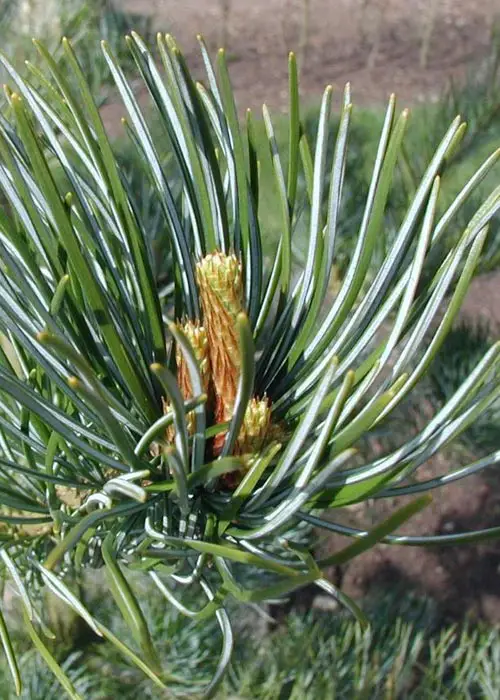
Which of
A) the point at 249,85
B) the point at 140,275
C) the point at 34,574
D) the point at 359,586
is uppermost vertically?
the point at 249,85

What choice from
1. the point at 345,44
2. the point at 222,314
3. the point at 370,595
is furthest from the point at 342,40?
the point at 222,314

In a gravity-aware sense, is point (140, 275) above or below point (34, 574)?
above

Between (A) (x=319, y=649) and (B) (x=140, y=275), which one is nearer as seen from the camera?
(B) (x=140, y=275)

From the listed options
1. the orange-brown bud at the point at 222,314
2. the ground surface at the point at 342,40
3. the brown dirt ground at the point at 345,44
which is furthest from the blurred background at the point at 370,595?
the ground surface at the point at 342,40

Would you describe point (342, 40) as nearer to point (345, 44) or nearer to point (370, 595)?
point (345, 44)

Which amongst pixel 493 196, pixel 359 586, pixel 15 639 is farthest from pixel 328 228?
pixel 359 586

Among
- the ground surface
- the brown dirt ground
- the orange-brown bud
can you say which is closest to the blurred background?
the orange-brown bud

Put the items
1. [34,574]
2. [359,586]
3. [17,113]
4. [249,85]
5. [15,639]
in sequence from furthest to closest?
[249,85], [359,586], [15,639], [34,574], [17,113]

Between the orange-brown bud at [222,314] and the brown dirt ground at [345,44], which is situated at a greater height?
the brown dirt ground at [345,44]

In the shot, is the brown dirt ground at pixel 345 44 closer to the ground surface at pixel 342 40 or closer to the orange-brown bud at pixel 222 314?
the ground surface at pixel 342 40

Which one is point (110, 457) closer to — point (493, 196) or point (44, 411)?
point (44, 411)

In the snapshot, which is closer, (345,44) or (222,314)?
(222,314)
